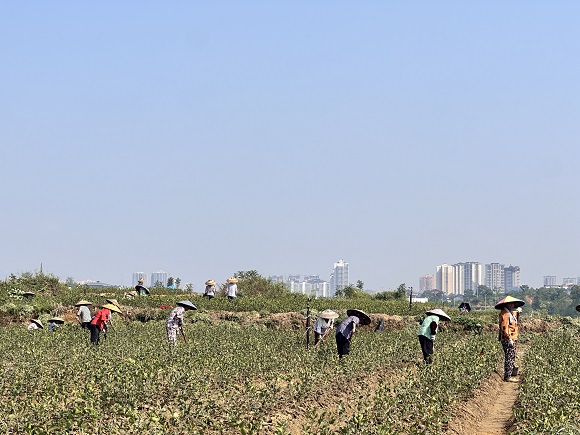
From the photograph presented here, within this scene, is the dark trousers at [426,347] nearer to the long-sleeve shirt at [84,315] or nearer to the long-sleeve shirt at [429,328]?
the long-sleeve shirt at [429,328]

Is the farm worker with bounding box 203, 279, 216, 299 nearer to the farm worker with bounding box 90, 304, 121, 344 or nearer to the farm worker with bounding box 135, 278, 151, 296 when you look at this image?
the farm worker with bounding box 135, 278, 151, 296

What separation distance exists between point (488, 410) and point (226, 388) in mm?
4866

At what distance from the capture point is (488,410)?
14.8m

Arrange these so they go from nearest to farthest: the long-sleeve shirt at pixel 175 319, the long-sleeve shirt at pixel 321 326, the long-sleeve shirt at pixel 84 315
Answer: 1. the long-sleeve shirt at pixel 321 326
2. the long-sleeve shirt at pixel 175 319
3. the long-sleeve shirt at pixel 84 315

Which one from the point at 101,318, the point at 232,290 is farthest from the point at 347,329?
the point at 232,290

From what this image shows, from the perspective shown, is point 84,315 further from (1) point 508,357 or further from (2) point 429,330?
(1) point 508,357

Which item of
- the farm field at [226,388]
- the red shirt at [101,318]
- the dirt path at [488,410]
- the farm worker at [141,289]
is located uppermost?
the farm worker at [141,289]

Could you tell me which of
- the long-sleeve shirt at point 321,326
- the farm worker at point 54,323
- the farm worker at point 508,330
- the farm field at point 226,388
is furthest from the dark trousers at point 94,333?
the farm worker at point 508,330

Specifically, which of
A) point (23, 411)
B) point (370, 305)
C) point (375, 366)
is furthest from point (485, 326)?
point (23, 411)

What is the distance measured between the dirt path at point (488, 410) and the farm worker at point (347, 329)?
2.70 metres

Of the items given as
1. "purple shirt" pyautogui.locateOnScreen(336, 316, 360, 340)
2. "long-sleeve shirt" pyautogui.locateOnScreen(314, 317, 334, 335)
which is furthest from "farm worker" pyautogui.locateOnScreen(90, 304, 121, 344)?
"purple shirt" pyautogui.locateOnScreen(336, 316, 360, 340)

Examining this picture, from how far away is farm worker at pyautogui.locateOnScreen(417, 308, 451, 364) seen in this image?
16.9 m

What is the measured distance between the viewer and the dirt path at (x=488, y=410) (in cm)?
1315

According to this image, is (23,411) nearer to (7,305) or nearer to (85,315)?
(85,315)
